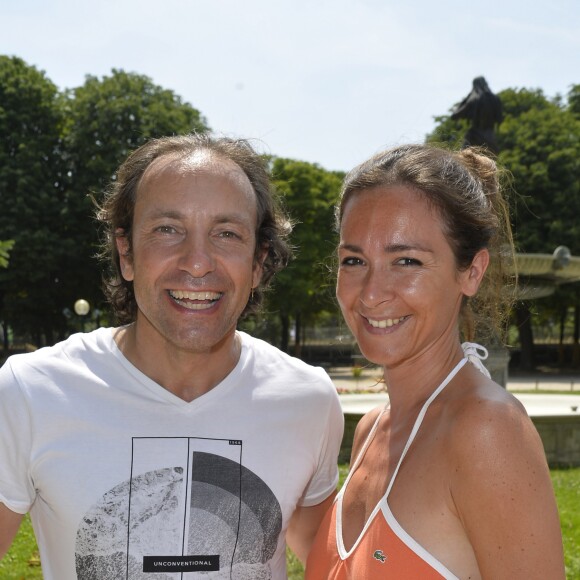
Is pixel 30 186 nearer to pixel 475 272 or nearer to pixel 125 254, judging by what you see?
pixel 125 254

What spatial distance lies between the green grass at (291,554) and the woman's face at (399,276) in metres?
3.61

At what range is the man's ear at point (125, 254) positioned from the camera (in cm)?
294

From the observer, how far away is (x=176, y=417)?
2586 millimetres

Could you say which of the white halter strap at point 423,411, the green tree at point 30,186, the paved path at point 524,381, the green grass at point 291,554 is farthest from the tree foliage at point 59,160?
the white halter strap at point 423,411

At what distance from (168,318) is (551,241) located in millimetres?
30896

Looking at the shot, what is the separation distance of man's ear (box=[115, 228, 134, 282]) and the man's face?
0.14m

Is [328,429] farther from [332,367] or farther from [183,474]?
[332,367]

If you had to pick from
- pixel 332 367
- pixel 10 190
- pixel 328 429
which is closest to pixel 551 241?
pixel 332 367

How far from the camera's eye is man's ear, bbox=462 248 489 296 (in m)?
2.59

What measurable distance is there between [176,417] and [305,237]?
32.9 meters

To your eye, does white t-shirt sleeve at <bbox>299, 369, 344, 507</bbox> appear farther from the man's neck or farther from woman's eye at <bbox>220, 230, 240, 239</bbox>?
woman's eye at <bbox>220, 230, 240, 239</bbox>

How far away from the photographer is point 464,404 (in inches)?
88.4

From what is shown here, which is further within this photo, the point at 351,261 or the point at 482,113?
the point at 482,113

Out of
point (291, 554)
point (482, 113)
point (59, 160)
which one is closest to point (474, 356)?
point (291, 554)
